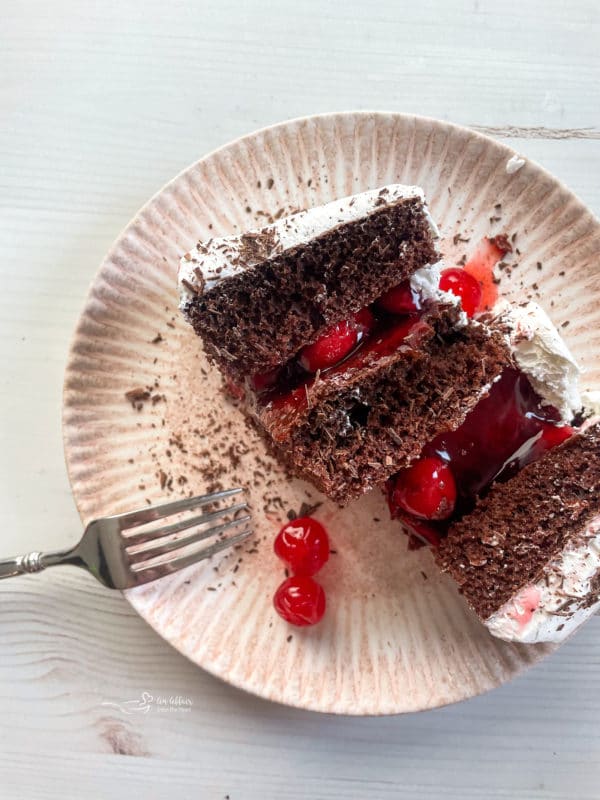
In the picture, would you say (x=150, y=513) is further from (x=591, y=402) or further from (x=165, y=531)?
(x=591, y=402)

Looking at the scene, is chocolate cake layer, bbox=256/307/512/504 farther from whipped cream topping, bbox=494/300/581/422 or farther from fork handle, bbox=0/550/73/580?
fork handle, bbox=0/550/73/580

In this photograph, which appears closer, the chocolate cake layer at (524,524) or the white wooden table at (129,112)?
the chocolate cake layer at (524,524)

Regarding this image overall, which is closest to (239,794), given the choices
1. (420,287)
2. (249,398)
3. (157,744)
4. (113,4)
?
A: (157,744)

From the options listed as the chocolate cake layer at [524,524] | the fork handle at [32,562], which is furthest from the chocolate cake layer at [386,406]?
the fork handle at [32,562]

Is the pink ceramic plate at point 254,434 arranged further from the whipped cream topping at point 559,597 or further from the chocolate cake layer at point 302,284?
the chocolate cake layer at point 302,284

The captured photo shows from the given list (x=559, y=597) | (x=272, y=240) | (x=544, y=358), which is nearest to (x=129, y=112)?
(x=272, y=240)

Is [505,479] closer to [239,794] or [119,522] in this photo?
[119,522]

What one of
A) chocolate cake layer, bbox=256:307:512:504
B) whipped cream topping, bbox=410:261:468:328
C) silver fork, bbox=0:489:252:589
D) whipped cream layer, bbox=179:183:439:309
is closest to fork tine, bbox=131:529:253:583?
silver fork, bbox=0:489:252:589
